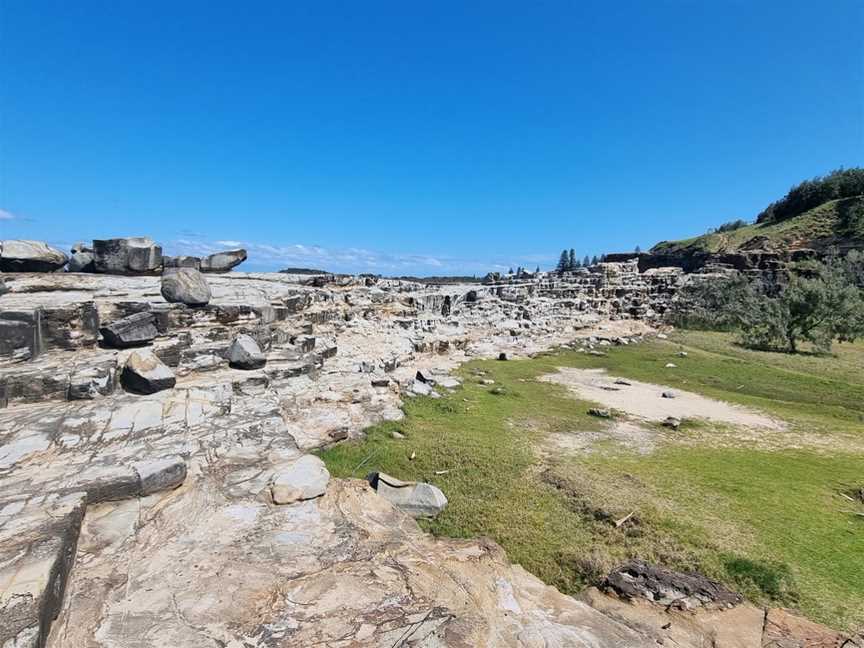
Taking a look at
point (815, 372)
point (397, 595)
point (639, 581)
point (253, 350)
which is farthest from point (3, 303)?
point (815, 372)

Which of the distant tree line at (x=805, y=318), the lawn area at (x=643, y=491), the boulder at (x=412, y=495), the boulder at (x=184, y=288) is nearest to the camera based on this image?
the lawn area at (x=643, y=491)

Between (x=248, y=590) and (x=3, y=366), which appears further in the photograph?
(x=3, y=366)

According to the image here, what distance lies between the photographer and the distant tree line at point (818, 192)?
36.9 metres

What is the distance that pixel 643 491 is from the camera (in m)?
4.43

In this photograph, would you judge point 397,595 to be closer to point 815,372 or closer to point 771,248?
point 815,372

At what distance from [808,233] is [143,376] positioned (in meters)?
43.2

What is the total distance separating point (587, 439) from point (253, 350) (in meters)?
4.86

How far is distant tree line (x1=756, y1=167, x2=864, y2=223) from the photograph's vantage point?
121ft

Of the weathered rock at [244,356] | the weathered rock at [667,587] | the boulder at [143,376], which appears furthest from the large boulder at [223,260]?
the weathered rock at [667,587]

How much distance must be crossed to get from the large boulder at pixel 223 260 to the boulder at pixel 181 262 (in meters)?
0.33

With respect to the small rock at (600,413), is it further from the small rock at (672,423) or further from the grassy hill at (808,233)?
the grassy hill at (808,233)

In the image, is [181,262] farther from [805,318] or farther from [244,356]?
[805,318]

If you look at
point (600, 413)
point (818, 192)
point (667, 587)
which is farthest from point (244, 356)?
point (818, 192)

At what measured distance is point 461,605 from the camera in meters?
2.28
